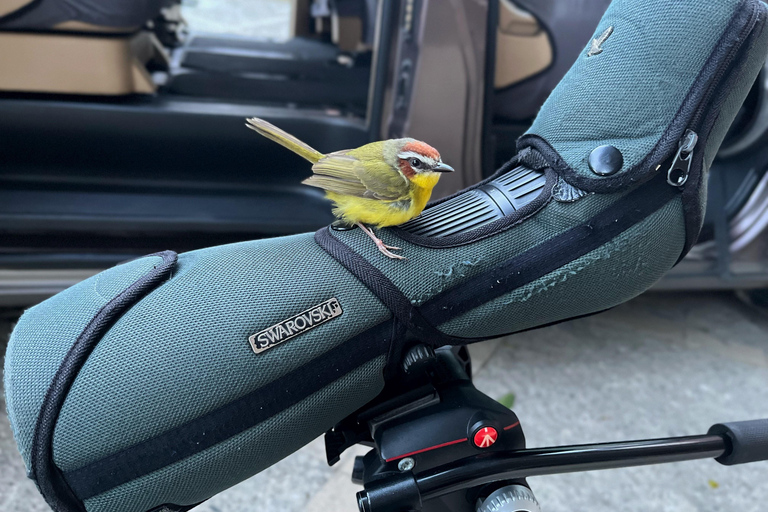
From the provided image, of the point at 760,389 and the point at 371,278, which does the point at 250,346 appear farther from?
the point at 760,389

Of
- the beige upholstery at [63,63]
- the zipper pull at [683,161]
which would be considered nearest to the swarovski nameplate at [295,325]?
the zipper pull at [683,161]

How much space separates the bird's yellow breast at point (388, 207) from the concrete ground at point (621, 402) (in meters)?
1.17

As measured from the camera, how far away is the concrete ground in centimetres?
179

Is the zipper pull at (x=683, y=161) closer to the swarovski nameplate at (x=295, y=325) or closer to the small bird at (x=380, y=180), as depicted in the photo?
Result: the small bird at (x=380, y=180)

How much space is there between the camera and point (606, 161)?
863 mm

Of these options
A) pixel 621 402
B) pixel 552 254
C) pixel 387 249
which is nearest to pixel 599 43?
pixel 552 254

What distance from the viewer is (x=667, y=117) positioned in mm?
847

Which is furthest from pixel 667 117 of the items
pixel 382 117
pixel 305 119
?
pixel 305 119

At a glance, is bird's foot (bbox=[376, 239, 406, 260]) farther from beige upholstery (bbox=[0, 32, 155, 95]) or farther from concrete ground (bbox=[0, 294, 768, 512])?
beige upholstery (bbox=[0, 32, 155, 95])

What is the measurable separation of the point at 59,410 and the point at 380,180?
0.59 metres

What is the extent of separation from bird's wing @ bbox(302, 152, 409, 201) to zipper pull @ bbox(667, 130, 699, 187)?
0.42 meters

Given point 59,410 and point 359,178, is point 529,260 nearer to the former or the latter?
point 359,178

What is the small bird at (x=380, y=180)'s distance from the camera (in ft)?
3.07

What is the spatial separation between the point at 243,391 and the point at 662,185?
2.35ft
